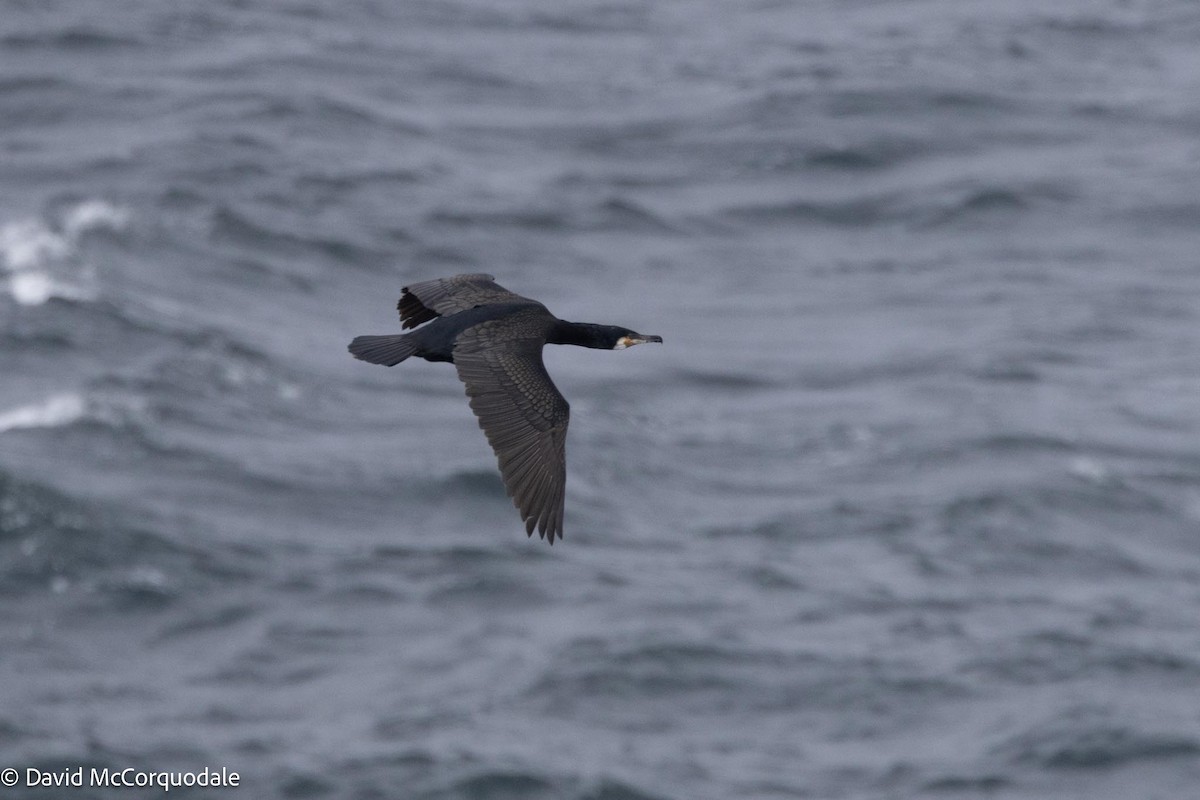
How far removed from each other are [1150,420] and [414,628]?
52.2 ft

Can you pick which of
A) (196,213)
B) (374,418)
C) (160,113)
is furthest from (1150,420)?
(160,113)

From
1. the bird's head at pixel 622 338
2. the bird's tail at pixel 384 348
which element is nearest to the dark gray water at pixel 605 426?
the bird's head at pixel 622 338

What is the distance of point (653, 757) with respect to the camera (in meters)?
29.1

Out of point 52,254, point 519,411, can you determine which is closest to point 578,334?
point 519,411

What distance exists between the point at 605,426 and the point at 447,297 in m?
24.7

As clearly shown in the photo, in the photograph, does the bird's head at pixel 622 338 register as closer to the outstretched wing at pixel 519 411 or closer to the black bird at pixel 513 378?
the black bird at pixel 513 378

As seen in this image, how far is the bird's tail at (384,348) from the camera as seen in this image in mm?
12531

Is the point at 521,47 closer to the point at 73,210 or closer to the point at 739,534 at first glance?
the point at 73,210

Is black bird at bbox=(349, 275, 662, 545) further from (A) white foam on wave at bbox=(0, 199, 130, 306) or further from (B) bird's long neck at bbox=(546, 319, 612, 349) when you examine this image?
(A) white foam on wave at bbox=(0, 199, 130, 306)

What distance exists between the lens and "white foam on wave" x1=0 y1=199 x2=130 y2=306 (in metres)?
37.3

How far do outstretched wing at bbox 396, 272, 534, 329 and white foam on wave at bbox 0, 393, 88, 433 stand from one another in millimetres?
21374

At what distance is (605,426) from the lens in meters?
38.2

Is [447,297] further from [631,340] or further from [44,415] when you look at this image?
[44,415]

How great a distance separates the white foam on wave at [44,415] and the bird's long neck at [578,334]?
73.0ft
